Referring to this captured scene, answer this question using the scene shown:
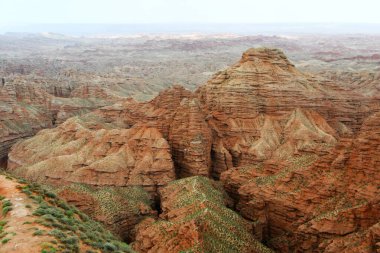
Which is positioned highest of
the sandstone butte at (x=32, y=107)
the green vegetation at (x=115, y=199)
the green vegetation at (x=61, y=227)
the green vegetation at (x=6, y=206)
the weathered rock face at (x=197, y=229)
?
the green vegetation at (x=6, y=206)

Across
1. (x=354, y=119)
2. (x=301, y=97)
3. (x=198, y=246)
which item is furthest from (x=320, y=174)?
(x=354, y=119)

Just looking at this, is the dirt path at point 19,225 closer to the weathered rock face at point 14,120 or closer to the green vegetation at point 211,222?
the green vegetation at point 211,222

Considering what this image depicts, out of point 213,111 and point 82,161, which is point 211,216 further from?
point 213,111

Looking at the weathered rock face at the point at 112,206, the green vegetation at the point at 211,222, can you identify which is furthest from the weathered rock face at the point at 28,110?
the green vegetation at the point at 211,222

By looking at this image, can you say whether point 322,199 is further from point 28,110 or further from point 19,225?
point 28,110

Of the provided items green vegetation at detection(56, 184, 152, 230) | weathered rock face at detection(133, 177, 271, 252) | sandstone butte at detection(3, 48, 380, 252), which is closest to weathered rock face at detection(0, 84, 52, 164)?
sandstone butte at detection(3, 48, 380, 252)

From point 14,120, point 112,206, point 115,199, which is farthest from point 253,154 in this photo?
point 14,120
